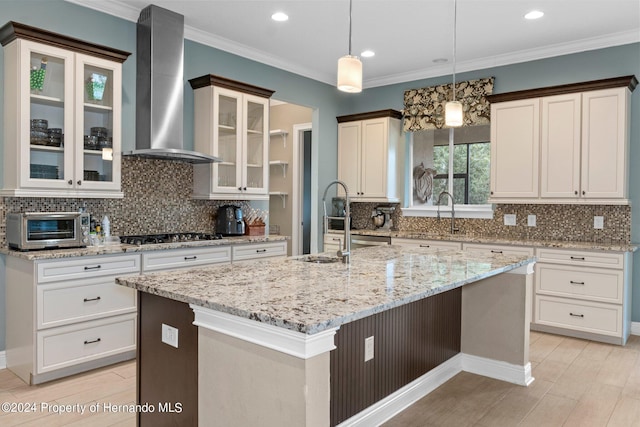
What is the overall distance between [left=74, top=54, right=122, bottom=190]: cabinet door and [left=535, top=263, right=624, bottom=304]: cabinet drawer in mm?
3903

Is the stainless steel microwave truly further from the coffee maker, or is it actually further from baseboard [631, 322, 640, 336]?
baseboard [631, 322, 640, 336]

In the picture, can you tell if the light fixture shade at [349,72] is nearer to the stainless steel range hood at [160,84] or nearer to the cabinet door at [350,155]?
the stainless steel range hood at [160,84]

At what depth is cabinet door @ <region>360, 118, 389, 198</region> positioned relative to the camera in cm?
574

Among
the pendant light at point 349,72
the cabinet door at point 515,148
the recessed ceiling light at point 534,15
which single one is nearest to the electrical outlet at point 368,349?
the pendant light at point 349,72

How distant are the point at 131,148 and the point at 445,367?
312 centimetres

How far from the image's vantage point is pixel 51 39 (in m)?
3.17

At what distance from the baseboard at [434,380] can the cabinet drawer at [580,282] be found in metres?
1.35

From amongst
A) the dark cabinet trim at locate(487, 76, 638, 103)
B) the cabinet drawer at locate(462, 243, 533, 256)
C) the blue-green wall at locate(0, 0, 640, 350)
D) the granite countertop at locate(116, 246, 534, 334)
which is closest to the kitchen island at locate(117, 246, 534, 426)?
the granite countertop at locate(116, 246, 534, 334)

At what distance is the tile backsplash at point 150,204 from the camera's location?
144 inches

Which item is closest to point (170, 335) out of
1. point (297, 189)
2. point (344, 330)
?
point (344, 330)

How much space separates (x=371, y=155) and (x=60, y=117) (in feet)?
11.9

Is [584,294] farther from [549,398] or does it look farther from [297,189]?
[297,189]

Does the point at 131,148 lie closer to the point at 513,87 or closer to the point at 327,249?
the point at 327,249

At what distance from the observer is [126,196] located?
3.95 metres
